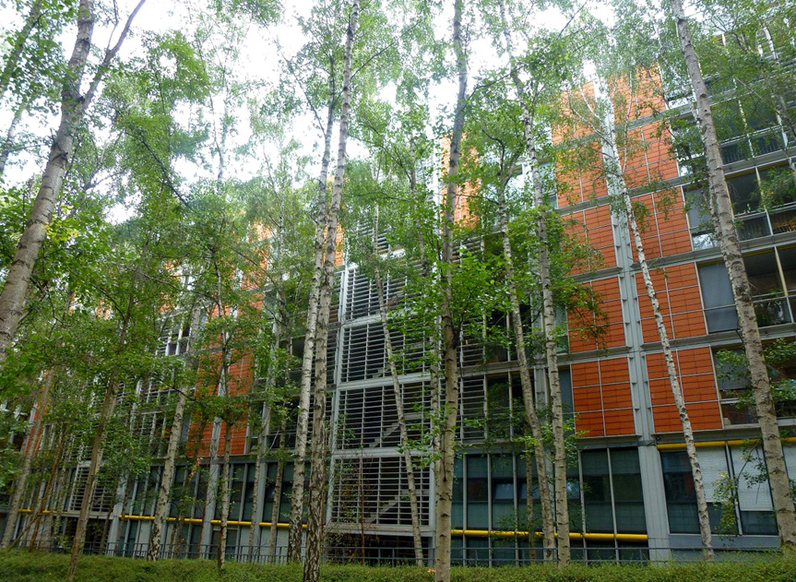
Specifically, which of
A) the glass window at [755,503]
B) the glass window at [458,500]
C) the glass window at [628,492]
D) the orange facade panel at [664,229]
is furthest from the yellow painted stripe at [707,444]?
the glass window at [458,500]

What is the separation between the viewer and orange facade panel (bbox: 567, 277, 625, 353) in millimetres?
17859

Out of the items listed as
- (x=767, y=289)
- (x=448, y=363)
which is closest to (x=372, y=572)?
(x=448, y=363)

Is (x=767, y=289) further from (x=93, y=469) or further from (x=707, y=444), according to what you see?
(x=93, y=469)

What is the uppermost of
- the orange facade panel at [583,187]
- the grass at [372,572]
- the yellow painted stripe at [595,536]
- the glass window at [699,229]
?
the orange facade panel at [583,187]

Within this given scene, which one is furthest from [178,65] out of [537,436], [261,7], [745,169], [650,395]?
[745,169]

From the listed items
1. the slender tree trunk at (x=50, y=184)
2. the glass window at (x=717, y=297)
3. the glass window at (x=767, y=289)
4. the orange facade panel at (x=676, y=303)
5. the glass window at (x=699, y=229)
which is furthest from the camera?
the glass window at (x=699, y=229)

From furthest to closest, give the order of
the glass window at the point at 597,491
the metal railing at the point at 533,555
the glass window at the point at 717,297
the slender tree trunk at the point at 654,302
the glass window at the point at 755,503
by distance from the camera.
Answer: the glass window at the point at 717,297 → the glass window at the point at 597,491 → the glass window at the point at 755,503 → the metal railing at the point at 533,555 → the slender tree trunk at the point at 654,302

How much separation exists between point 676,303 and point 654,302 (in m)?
4.18

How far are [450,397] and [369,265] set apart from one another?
36.9 ft

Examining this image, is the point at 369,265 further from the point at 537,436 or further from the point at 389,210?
the point at 537,436

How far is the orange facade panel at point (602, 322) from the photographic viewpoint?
17859 millimetres

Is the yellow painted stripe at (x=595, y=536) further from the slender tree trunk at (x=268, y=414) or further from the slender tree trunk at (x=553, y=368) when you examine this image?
the slender tree trunk at (x=268, y=414)

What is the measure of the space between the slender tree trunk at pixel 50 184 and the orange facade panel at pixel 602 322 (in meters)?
14.9

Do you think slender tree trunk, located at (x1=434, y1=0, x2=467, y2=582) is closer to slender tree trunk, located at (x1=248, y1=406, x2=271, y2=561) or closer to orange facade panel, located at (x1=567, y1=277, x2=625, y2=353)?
slender tree trunk, located at (x1=248, y1=406, x2=271, y2=561)
